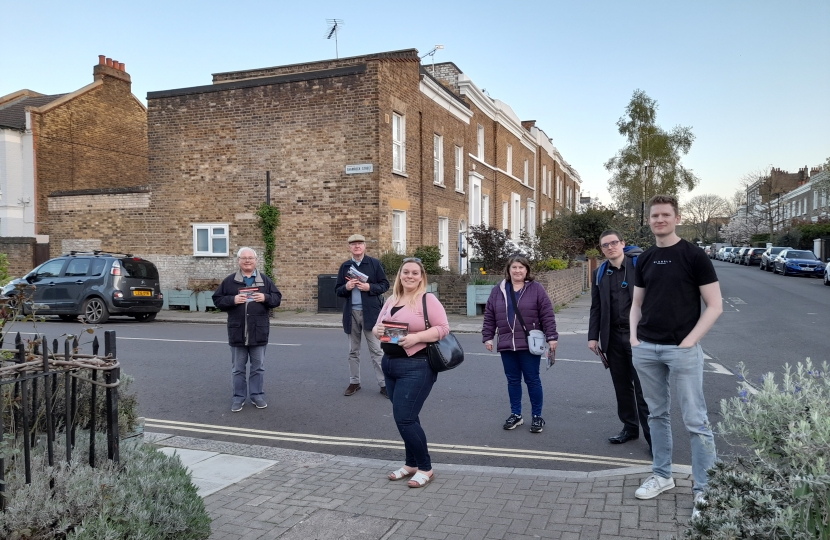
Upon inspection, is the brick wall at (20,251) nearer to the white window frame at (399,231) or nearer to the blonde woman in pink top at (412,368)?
the white window frame at (399,231)

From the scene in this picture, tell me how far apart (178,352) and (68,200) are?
13.8m

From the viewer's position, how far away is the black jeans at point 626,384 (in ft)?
19.1

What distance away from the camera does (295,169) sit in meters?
19.2

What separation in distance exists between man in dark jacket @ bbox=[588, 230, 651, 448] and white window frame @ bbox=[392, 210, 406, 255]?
14.0 meters

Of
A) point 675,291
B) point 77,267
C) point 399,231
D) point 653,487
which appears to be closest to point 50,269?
point 77,267

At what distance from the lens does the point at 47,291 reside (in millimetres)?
16906

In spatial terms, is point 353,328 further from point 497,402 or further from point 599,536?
point 599,536

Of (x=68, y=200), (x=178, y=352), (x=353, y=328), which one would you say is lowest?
(x=178, y=352)

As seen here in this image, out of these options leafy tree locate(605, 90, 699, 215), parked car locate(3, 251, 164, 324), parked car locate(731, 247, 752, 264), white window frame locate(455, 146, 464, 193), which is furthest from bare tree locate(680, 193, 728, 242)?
parked car locate(3, 251, 164, 324)

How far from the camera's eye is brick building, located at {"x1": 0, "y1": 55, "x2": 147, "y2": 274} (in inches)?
976

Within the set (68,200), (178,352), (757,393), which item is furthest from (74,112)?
(757,393)

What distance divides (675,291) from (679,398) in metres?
0.69

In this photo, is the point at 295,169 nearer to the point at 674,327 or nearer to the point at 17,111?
the point at 674,327

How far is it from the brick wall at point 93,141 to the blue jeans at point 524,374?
75.8 feet
